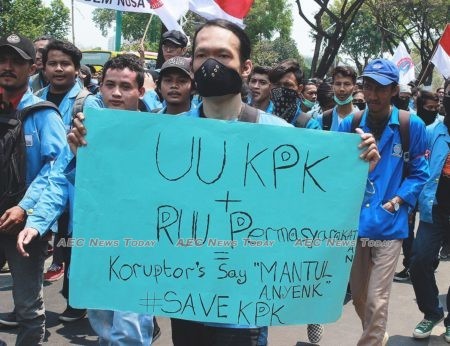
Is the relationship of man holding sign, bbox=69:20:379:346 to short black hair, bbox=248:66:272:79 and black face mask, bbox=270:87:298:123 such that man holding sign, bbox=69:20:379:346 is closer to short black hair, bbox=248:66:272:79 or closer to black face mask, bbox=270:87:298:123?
black face mask, bbox=270:87:298:123

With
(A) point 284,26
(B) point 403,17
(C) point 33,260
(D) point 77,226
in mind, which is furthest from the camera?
(A) point 284,26

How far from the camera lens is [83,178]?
2.23 metres

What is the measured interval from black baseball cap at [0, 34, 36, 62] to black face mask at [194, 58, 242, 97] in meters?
1.32

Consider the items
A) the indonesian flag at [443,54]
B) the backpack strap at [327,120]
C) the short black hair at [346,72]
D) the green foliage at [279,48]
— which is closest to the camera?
the backpack strap at [327,120]

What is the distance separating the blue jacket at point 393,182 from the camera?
354 centimetres

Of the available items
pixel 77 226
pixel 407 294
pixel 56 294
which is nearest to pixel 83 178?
pixel 77 226

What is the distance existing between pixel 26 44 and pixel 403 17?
30.7 metres

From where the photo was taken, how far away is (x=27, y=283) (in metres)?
3.06

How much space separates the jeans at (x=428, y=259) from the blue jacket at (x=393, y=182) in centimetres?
84

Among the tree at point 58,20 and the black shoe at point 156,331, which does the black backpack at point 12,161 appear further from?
the tree at point 58,20

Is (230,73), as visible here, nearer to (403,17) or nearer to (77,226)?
(77,226)

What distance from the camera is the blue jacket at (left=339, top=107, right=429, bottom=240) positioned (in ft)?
11.6

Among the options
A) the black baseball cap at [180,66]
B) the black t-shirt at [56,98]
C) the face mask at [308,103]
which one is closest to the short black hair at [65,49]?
the black t-shirt at [56,98]

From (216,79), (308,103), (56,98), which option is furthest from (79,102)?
(308,103)
